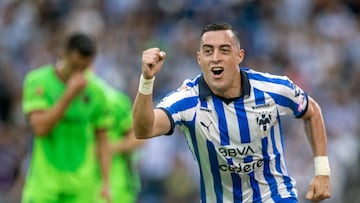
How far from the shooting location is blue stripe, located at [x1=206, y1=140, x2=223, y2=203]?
8336mm

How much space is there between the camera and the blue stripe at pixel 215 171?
8.34 meters

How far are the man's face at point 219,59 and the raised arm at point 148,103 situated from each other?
477mm

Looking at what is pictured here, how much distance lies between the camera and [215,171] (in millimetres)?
8414

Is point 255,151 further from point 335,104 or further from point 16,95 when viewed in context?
point 16,95

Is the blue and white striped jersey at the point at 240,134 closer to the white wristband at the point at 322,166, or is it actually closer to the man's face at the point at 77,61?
the white wristband at the point at 322,166

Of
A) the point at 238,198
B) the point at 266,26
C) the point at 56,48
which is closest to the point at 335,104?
the point at 266,26

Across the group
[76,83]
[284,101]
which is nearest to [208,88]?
[284,101]

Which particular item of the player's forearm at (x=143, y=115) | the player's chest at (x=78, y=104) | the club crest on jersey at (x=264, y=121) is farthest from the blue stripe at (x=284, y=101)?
the player's chest at (x=78, y=104)

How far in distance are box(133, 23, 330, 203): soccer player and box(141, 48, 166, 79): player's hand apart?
1.79 ft

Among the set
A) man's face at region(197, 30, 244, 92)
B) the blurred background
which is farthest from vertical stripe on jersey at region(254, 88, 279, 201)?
the blurred background

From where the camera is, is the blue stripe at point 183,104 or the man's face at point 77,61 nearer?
the blue stripe at point 183,104

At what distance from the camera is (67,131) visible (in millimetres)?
11523

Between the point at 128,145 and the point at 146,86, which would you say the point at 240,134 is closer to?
the point at 146,86

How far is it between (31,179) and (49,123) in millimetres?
692
